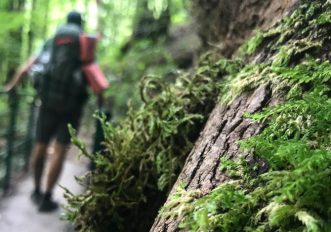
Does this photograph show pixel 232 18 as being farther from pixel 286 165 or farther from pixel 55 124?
pixel 55 124

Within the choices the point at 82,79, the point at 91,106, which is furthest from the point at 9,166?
the point at 91,106

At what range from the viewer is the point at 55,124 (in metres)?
4.82

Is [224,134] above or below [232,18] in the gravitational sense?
below

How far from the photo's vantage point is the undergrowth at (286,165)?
1.01m

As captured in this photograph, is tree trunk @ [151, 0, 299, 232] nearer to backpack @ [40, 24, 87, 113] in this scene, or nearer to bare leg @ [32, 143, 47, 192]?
backpack @ [40, 24, 87, 113]

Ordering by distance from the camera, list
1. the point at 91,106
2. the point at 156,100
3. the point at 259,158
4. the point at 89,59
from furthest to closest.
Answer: the point at 91,106
the point at 89,59
the point at 156,100
the point at 259,158

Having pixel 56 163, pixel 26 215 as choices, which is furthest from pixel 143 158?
pixel 26 215

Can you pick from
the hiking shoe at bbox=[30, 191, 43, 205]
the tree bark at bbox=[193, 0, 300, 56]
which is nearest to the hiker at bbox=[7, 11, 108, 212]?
the hiking shoe at bbox=[30, 191, 43, 205]

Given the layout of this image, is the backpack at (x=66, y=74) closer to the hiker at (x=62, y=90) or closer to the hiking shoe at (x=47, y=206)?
the hiker at (x=62, y=90)

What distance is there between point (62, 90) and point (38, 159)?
3.29 feet

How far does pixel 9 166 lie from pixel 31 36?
381 inches

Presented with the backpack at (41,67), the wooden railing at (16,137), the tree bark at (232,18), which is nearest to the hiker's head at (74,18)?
the backpack at (41,67)

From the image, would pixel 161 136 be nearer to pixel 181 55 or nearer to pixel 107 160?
pixel 107 160

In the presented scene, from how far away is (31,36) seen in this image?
1430 cm
